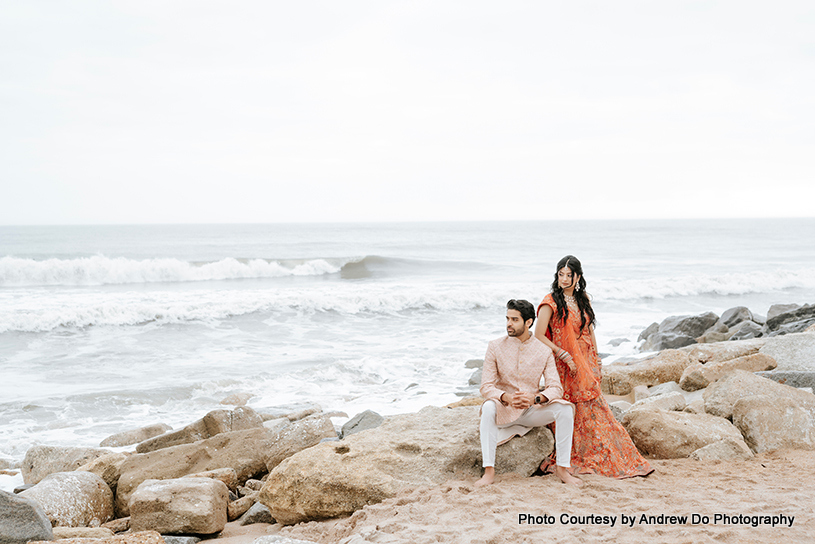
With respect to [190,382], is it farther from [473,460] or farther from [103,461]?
[473,460]

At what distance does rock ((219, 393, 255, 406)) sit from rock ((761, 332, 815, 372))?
24.3ft

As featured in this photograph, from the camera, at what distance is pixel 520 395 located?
13.6 feet

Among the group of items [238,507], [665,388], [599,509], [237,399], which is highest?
[599,509]

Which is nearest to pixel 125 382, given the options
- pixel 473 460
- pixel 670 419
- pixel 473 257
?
pixel 473 460

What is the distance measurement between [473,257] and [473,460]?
31.8 meters

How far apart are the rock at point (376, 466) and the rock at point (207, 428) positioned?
2.36m

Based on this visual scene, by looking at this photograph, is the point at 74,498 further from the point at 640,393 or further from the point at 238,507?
the point at 640,393

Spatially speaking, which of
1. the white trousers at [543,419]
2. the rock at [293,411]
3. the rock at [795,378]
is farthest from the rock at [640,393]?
the rock at [293,411]

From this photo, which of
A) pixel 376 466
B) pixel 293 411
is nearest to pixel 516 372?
pixel 376 466

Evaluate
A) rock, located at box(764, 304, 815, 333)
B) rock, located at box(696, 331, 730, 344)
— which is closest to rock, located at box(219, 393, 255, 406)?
rock, located at box(696, 331, 730, 344)

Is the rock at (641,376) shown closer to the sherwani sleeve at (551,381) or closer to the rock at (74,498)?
the sherwani sleeve at (551,381)

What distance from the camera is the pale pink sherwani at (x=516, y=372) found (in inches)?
168

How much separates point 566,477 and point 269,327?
1188 cm

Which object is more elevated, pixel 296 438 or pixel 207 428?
pixel 296 438
